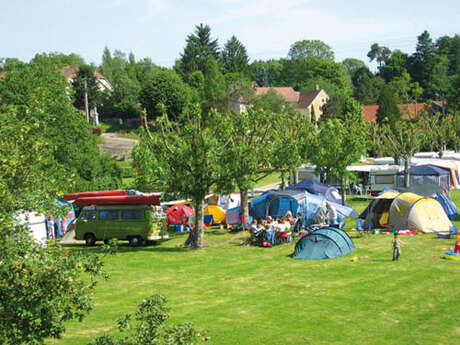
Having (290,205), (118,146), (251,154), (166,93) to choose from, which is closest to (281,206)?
(290,205)

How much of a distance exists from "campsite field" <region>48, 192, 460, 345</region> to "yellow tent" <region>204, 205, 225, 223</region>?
8.20 meters

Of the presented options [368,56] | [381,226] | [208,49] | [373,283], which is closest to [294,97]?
[208,49]

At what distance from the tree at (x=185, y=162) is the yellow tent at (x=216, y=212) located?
7043mm

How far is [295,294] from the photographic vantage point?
1541 cm

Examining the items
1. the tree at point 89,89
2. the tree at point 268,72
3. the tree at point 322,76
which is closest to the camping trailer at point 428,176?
the tree at point 89,89

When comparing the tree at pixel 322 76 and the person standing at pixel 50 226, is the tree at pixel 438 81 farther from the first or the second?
the person standing at pixel 50 226

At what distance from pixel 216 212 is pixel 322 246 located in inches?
475

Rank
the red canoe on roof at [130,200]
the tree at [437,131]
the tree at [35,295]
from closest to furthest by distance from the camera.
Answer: the tree at [35,295] < the red canoe on roof at [130,200] < the tree at [437,131]

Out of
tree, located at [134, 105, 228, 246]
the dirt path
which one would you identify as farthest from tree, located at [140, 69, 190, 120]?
tree, located at [134, 105, 228, 246]

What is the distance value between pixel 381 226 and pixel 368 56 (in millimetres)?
129560

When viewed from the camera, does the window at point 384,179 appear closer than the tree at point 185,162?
No

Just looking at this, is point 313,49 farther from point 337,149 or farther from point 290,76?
point 337,149

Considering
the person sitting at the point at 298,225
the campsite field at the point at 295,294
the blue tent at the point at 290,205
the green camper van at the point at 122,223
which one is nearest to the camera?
the campsite field at the point at 295,294

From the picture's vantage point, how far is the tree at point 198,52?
352 feet
